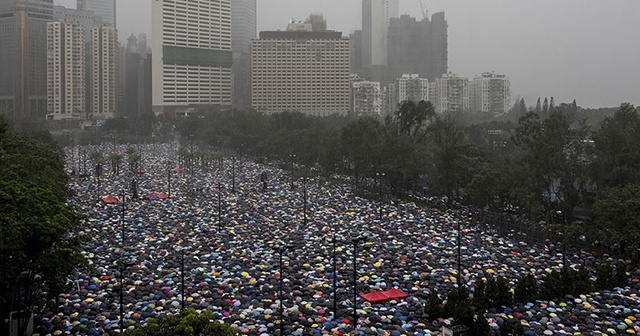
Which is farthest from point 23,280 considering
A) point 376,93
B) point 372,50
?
point 372,50

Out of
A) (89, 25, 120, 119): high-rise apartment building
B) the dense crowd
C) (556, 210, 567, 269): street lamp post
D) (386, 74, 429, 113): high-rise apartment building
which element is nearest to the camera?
the dense crowd

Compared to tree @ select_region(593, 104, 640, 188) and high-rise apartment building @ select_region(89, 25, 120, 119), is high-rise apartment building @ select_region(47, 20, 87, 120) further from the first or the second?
tree @ select_region(593, 104, 640, 188)

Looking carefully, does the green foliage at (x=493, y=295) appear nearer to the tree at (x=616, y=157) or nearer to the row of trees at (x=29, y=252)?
the row of trees at (x=29, y=252)

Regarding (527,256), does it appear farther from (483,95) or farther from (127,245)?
(483,95)

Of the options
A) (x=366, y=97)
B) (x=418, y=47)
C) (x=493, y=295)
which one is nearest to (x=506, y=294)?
(x=493, y=295)

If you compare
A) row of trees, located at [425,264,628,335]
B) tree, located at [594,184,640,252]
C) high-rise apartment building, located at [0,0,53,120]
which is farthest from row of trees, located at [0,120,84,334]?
high-rise apartment building, located at [0,0,53,120]

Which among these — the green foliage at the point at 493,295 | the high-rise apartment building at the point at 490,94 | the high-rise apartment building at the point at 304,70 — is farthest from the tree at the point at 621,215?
the high-rise apartment building at the point at 304,70
